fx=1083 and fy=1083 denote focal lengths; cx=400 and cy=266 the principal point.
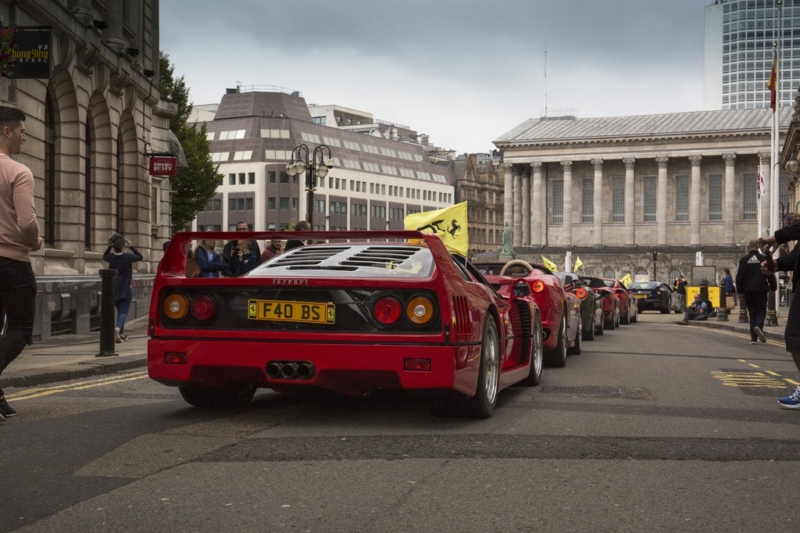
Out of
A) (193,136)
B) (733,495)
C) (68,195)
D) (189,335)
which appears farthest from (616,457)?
(193,136)

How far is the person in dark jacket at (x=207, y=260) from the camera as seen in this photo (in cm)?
1652

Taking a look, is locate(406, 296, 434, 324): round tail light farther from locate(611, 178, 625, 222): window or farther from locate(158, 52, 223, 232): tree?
locate(611, 178, 625, 222): window

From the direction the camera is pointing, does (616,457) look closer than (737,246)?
Yes

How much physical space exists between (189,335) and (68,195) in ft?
55.7

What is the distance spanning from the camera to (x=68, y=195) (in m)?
23.3

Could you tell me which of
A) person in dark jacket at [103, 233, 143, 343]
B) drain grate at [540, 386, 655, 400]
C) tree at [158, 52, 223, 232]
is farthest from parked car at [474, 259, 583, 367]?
tree at [158, 52, 223, 232]

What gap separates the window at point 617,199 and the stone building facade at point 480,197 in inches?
1183

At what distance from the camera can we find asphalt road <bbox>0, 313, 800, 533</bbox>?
4.63 m

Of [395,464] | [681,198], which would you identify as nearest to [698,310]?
[395,464]

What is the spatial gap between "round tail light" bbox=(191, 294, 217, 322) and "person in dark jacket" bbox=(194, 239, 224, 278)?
351 inches

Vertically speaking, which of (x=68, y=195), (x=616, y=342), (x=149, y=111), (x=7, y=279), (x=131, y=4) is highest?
(x=131, y=4)

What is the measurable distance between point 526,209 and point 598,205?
9.22 meters

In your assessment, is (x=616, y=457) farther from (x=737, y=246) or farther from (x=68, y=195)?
(x=737, y=246)

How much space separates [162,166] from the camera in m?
28.7
